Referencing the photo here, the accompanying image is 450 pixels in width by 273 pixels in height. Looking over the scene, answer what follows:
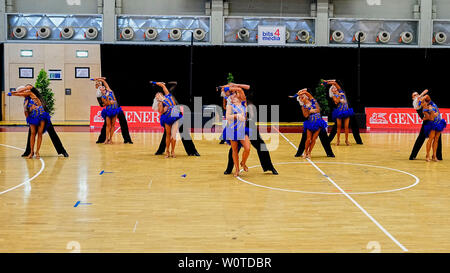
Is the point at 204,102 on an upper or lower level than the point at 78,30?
lower

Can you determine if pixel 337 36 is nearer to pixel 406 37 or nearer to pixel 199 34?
pixel 406 37

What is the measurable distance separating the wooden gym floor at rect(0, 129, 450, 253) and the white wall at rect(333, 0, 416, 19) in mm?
12060

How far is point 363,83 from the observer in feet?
83.8

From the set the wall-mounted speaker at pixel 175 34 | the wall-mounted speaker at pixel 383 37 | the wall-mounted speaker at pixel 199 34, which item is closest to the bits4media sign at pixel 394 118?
the wall-mounted speaker at pixel 383 37

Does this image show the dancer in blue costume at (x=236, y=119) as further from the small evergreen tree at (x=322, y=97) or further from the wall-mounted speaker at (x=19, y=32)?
the wall-mounted speaker at (x=19, y=32)

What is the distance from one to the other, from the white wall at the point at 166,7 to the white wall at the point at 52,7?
6.06 ft

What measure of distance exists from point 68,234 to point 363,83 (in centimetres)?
2055

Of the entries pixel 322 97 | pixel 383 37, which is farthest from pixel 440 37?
pixel 322 97

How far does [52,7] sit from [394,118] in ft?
51.3

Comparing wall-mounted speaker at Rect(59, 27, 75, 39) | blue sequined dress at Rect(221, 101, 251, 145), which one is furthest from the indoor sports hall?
wall-mounted speaker at Rect(59, 27, 75, 39)

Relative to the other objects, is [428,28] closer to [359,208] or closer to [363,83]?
[363,83]

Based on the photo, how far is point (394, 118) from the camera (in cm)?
2292

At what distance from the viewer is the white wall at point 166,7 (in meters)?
25.2

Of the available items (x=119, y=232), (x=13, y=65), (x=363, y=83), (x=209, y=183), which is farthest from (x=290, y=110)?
(x=119, y=232)
